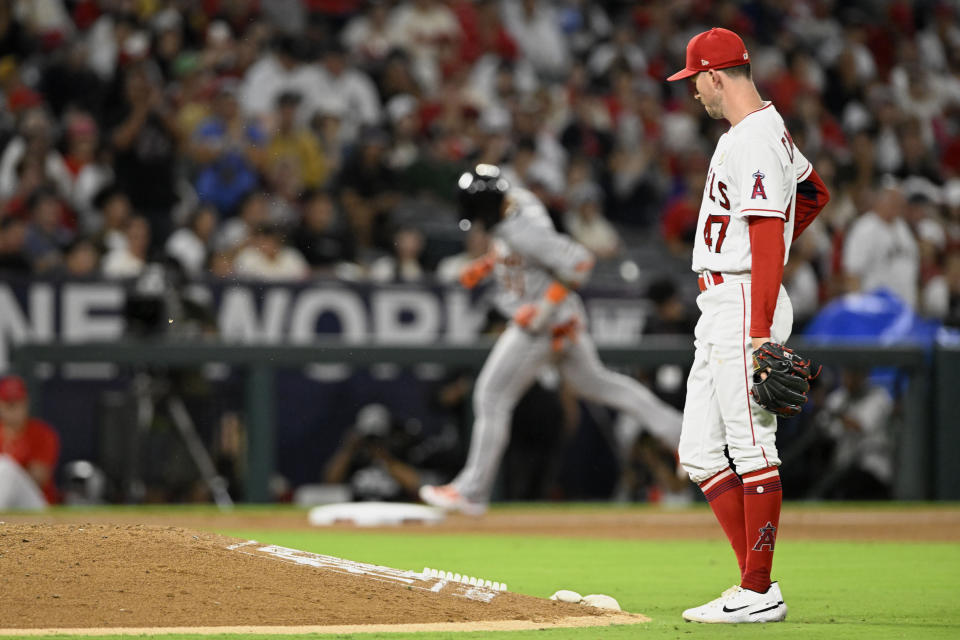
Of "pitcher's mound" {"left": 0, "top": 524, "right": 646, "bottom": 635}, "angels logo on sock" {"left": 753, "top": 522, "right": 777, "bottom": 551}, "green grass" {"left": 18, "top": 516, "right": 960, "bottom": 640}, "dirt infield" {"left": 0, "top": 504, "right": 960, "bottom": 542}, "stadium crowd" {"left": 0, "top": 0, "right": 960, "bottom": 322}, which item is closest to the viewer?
"pitcher's mound" {"left": 0, "top": 524, "right": 646, "bottom": 635}

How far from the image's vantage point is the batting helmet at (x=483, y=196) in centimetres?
975

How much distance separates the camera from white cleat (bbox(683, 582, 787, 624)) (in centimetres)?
497

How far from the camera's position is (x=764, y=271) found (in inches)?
193

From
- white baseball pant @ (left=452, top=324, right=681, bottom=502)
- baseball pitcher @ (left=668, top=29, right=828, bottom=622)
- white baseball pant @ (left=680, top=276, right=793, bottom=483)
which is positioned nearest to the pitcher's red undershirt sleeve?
baseball pitcher @ (left=668, top=29, right=828, bottom=622)

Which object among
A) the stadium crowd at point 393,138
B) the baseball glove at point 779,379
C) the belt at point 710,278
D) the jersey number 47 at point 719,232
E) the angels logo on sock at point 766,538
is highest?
the stadium crowd at point 393,138

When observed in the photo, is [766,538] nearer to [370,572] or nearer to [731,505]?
[731,505]

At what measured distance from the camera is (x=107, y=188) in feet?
40.4

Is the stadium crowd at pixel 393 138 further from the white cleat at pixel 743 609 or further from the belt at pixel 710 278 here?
the white cleat at pixel 743 609

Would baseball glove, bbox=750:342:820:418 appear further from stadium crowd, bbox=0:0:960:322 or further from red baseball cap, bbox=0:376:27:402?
stadium crowd, bbox=0:0:960:322

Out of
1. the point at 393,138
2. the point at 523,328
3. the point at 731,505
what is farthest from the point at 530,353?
the point at 393,138

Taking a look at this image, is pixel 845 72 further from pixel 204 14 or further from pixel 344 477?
pixel 344 477

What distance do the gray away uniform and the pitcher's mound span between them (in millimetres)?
4603

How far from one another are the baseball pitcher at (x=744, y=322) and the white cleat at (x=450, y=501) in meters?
4.72

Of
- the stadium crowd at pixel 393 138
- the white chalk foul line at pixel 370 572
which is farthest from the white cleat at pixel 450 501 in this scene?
the white chalk foul line at pixel 370 572
